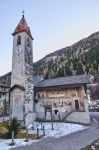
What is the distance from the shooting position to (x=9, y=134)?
1756 cm

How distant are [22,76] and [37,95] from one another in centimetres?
647

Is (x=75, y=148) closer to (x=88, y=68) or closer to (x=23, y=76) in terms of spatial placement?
(x=23, y=76)

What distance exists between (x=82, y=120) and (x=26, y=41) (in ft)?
68.0

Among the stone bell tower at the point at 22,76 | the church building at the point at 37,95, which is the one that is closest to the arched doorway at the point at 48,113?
the church building at the point at 37,95

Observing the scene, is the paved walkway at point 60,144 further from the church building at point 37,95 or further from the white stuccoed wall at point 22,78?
the white stuccoed wall at point 22,78

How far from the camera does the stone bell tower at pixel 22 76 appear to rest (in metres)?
29.6

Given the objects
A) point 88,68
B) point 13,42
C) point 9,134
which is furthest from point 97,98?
point 9,134

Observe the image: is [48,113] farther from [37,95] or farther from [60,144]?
[60,144]

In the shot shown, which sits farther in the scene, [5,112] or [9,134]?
[5,112]

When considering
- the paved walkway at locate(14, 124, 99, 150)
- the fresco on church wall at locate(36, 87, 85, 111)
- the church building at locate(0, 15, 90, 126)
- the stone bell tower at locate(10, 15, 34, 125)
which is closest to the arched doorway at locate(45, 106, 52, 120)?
the church building at locate(0, 15, 90, 126)

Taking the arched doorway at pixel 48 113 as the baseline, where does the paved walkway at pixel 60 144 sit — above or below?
below

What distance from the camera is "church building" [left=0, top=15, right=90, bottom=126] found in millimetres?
29547

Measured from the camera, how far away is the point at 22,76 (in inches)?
1230

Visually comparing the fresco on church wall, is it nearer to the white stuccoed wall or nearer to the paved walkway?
the white stuccoed wall
